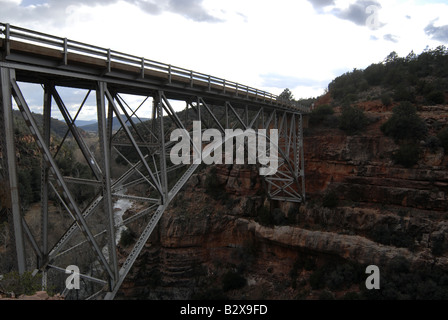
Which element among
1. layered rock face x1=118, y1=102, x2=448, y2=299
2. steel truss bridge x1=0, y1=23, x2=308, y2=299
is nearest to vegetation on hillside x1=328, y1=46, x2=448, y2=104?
layered rock face x1=118, y1=102, x2=448, y2=299

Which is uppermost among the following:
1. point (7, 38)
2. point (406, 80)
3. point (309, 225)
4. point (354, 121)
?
point (406, 80)

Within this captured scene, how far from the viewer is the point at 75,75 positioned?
6.01 meters

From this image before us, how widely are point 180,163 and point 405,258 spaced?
39.3ft

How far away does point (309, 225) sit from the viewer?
17.7 metres

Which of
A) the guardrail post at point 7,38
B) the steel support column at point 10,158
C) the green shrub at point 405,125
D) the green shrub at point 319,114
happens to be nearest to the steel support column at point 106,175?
the steel support column at point 10,158

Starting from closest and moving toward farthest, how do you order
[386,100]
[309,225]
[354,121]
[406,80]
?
1. [309,225]
2. [354,121]
3. [386,100]
4. [406,80]

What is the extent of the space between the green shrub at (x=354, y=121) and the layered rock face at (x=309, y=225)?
68 centimetres

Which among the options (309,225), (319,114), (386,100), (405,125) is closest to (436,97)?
(386,100)

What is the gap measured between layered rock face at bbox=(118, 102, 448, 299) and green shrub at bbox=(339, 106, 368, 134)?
68cm

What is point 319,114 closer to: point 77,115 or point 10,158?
point 77,115

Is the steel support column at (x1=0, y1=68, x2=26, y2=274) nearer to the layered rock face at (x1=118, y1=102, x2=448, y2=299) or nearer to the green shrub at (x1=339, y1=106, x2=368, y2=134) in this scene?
the layered rock face at (x1=118, y1=102, x2=448, y2=299)

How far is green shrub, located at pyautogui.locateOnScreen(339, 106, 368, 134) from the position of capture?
1902 centimetres

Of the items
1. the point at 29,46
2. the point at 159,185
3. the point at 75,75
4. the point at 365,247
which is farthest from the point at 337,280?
the point at 29,46

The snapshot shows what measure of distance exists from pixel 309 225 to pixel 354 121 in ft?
24.7
